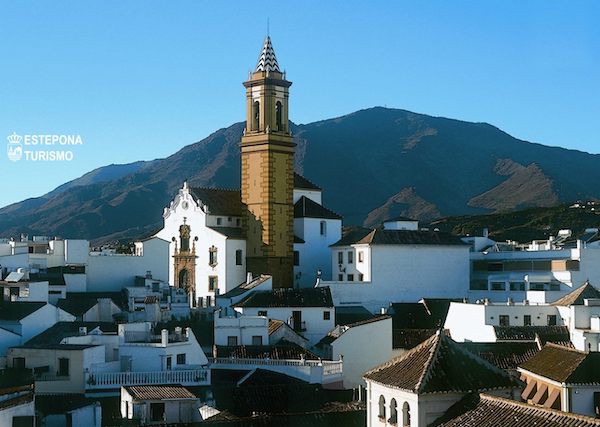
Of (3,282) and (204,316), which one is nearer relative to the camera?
(3,282)

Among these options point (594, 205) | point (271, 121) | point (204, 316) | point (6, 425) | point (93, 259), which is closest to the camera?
point (6, 425)

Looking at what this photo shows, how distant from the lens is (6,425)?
25422mm

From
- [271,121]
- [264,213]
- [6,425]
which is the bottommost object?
[6,425]

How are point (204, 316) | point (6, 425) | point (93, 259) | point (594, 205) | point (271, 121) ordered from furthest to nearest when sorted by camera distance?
point (594, 205) < point (271, 121) < point (93, 259) < point (204, 316) < point (6, 425)

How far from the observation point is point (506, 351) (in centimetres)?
4300

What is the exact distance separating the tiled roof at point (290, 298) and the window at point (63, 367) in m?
18.6

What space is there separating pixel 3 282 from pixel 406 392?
3382cm

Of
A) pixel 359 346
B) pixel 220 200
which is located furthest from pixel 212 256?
pixel 359 346

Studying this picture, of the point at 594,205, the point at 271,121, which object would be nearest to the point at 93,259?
the point at 271,121

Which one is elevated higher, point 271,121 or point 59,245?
point 271,121

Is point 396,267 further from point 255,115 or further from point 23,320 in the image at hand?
point 23,320

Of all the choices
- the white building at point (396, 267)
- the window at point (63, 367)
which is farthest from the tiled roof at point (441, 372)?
the white building at point (396, 267)

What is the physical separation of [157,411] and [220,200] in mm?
39090

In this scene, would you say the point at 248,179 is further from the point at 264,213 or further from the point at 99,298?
the point at 99,298
